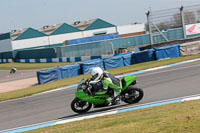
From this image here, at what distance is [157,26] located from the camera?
33.8 m

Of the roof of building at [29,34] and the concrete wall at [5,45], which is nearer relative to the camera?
the concrete wall at [5,45]

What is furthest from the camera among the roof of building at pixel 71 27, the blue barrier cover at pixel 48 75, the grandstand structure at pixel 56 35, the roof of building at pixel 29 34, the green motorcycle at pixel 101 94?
the roof of building at pixel 71 27

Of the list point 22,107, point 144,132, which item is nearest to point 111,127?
point 144,132

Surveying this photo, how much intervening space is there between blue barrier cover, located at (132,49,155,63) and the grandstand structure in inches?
1424

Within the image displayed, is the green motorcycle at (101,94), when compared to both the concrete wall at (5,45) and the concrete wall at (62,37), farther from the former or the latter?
the concrete wall at (62,37)

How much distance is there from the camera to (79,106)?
472 inches

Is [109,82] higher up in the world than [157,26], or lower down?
lower down

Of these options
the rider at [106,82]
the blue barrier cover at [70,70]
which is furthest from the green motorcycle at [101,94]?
the blue barrier cover at [70,70]

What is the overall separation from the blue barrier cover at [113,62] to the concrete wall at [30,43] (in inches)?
1790

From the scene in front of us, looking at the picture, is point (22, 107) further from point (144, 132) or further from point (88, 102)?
point (144, 132)

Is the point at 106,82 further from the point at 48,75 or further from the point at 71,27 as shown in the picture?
the point at 71,27

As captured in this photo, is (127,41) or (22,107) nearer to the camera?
(22,107)

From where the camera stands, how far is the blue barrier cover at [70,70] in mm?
28688

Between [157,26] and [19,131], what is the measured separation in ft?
82.8
